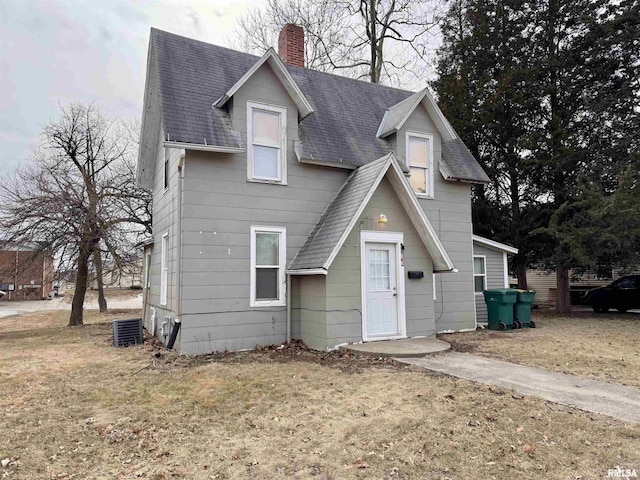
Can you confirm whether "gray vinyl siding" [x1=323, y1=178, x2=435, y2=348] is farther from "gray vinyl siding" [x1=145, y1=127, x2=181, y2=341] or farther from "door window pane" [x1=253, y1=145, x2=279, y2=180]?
"gray vinyl siding" [x1=145, y1=127, x2=181, y2=341]

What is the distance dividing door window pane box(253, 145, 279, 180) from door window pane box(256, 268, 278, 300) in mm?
2194

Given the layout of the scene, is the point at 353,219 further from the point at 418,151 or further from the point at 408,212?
the point at 418,151

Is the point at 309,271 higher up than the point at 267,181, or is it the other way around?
the point at 267,181

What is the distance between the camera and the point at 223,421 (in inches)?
201

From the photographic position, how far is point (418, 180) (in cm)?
1248

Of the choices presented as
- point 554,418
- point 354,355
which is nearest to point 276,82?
point 354,355

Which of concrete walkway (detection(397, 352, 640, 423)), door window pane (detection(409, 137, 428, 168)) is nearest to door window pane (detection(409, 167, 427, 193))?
door window pane (detection(409, 137, 428, 168))

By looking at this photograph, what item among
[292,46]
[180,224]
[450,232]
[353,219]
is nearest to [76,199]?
[180,224]

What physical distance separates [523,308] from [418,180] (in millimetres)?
5274

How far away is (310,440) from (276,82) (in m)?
8.39

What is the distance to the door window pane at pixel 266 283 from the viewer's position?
10.0m

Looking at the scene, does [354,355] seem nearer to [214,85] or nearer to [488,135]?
[214,85]

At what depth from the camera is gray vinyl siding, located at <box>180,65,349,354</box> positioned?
9312mm

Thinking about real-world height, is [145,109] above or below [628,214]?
above
